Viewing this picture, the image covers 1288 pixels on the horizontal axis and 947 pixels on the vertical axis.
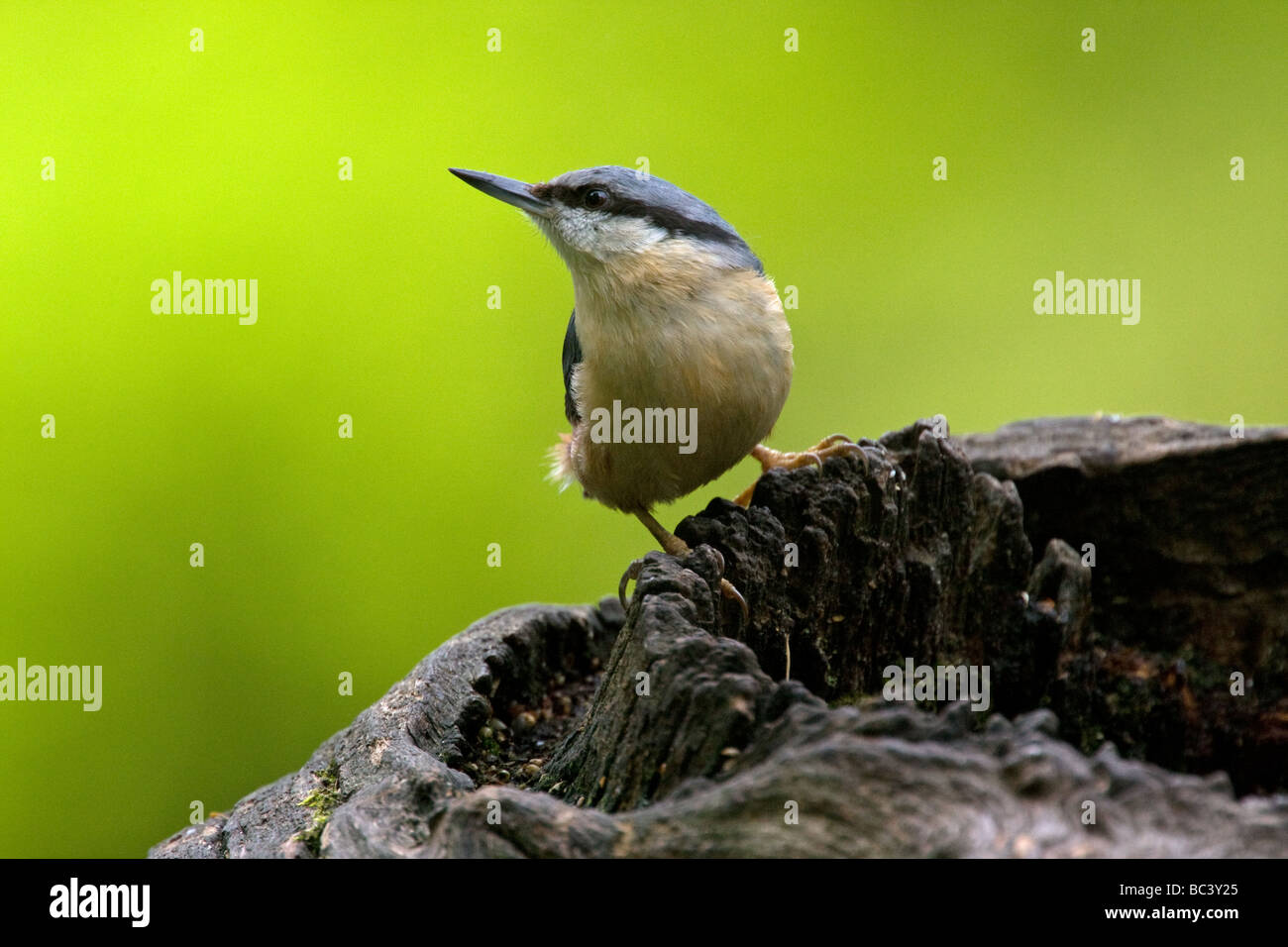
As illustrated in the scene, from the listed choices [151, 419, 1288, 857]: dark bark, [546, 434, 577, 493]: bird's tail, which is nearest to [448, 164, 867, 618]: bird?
[151, 419, 1288, 857]: dark bark

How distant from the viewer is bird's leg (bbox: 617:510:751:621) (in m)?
2.12

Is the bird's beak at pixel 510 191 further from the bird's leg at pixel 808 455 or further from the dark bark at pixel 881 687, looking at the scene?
the dark bark at pixel 881 687

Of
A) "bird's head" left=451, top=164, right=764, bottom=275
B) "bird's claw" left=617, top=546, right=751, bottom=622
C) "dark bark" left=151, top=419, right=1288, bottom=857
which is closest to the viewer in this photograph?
"dark bark" left=151, top=419, right=1288, bottom=857

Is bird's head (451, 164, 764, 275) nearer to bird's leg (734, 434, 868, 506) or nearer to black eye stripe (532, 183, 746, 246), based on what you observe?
black eye stripe (532, 183, 746, 246)

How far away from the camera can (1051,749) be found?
1.24 m

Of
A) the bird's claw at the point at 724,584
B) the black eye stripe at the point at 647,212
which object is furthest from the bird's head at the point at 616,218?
the bird's claw at the point at 724,584

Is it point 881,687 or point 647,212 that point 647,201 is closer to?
point 647,212

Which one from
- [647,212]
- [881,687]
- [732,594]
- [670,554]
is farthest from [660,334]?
[881,687]

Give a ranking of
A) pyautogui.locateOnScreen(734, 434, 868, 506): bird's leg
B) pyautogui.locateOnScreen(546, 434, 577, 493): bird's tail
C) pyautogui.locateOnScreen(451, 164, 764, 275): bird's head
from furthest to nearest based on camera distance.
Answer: pyautogui.locateOnScreen(546, 434, 577, 493): bird's tail → pyautogui.locateOnScreen(451, 164, 764, 275): bird's head → pyautogui.locateOnScreen(734, 434, 868, 506): bird's leg

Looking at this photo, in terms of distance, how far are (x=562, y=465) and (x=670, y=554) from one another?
4.32ft

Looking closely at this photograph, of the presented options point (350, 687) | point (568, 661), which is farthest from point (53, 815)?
point (568, 661)

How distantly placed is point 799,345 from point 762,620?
224 cm

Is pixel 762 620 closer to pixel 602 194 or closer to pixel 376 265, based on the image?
pixel 602 194

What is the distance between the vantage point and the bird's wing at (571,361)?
125 inches
